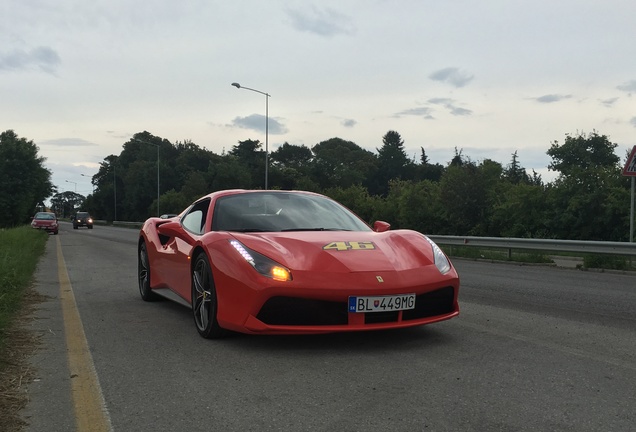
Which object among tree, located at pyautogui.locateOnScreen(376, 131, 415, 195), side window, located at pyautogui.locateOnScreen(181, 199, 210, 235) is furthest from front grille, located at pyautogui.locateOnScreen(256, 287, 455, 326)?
tree, located at pyautogui.locateOnScreen(376, 131, 415, 195)

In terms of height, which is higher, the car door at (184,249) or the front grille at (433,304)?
the car door at (184,249)

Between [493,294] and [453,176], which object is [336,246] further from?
[453,176]

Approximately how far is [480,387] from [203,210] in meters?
3.30

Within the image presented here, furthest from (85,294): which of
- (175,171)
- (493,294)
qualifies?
(175,171)

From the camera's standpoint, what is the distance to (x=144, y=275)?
708cm

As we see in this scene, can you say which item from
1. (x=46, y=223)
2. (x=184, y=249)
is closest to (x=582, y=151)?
(x=46, y=223)

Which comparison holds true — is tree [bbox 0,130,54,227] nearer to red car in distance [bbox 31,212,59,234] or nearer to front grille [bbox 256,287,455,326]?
red car in distance [bbox 31,212,59,234]

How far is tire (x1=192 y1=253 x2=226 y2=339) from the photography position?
4508 millimetres

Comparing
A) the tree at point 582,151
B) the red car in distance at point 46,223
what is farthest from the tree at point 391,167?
the red car in distance at point 46,223

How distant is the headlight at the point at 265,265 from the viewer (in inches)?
161

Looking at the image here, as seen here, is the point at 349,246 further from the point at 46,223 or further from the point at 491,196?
the point at 46,223

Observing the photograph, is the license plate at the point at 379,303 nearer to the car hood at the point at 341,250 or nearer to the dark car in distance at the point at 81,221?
the car hood at the point at 341,250

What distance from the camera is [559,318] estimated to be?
18.5 ft

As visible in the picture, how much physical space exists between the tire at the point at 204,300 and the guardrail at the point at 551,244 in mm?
9395
